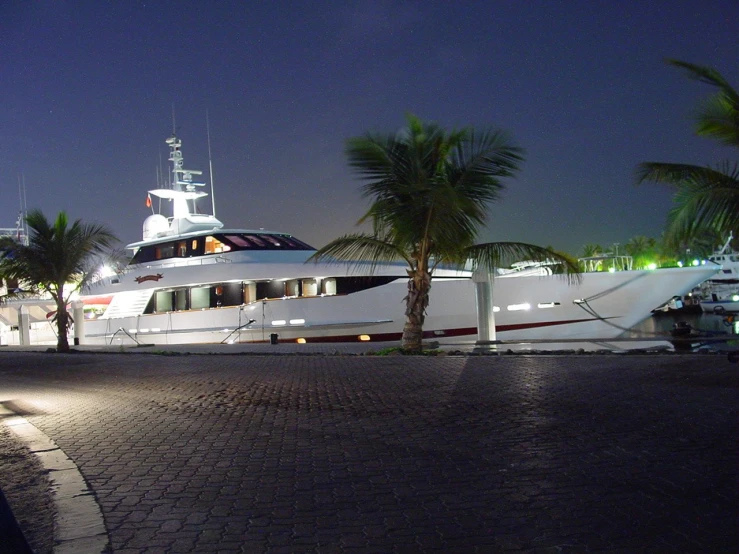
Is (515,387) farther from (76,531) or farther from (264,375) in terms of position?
(76,531)

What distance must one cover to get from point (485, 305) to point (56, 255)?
1473 cm

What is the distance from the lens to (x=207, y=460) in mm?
5605

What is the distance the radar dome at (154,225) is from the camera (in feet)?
102

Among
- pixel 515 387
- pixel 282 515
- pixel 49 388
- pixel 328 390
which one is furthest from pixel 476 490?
pixel 49 388

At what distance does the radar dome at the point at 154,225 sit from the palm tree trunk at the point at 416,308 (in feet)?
63.5

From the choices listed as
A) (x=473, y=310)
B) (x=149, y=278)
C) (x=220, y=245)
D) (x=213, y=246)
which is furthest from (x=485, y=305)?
(x=149, y=278)

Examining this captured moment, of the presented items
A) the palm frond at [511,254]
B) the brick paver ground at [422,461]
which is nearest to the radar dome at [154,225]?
the palm frond at [511,254]

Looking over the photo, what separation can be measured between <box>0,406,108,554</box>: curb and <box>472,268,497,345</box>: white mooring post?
11087 mm

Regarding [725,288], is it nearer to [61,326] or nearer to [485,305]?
[485,305]

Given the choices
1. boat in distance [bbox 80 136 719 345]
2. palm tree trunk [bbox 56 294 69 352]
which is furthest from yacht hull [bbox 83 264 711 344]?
palm tree trunk [bbox 56 294 69 352]

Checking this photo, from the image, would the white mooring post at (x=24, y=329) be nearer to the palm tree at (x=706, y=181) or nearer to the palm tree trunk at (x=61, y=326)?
the palm tree trunk at (x=61, y=326)

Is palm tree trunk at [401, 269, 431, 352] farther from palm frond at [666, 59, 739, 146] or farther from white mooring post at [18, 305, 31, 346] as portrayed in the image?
white mooring post at [18, 305, 31, 346]

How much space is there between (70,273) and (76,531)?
69.3 ft

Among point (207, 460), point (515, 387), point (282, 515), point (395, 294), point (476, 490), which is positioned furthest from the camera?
point (395, 294)
